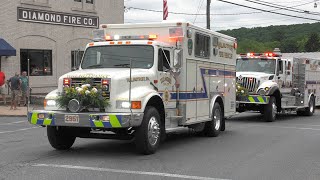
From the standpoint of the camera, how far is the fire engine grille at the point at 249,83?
1802cm

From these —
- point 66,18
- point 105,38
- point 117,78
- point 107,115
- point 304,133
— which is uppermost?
point 66,18

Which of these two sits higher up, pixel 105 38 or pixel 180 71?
pixel 105 38

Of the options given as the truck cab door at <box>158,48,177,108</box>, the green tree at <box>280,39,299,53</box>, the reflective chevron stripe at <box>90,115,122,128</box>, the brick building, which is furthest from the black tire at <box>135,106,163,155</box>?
the green tree at <box>280,39,299,53</box>

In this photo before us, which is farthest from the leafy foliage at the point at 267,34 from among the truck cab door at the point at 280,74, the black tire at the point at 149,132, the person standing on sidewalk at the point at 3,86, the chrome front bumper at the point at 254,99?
the black tire at the point at 149,132

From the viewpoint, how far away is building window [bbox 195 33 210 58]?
11.5 m

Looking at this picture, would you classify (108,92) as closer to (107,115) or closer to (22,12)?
(107,115)

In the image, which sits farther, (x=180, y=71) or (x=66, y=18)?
(x=66, y=18)

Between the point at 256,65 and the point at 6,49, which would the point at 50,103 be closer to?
the point at 256,65

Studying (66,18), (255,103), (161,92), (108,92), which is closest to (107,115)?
(108,92)

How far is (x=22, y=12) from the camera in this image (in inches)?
971

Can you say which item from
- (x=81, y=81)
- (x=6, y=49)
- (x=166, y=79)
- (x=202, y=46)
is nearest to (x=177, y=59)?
(x=166, y=79)

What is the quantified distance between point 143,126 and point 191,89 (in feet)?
8.56

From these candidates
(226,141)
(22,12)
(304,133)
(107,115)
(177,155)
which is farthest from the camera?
(22,12)

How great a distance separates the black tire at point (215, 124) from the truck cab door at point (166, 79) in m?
2.50
